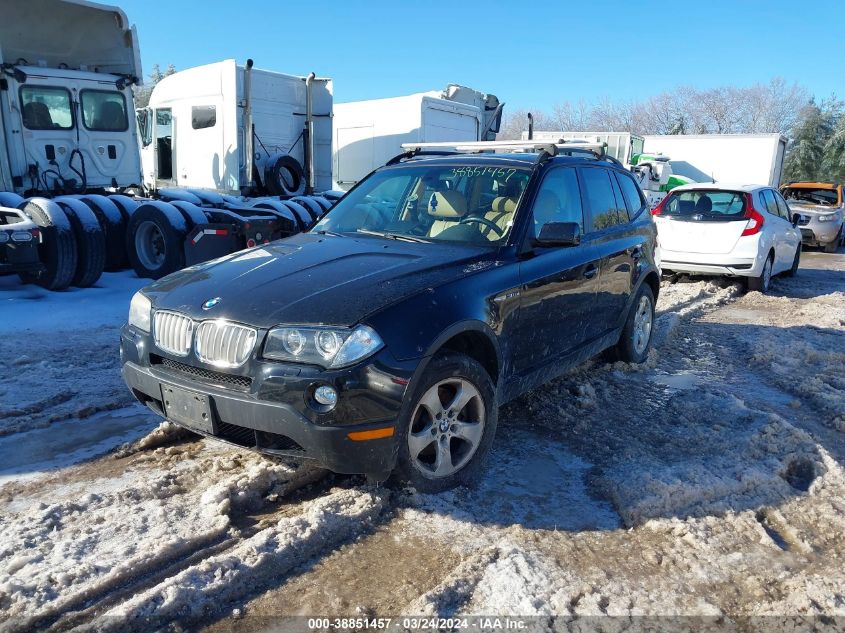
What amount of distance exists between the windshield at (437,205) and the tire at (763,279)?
720 cm

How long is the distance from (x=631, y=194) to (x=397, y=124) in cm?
1069

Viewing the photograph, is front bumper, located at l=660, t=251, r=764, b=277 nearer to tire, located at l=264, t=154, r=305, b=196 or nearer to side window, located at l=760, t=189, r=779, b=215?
side window, located at l=760, t=189, r=779, b=215

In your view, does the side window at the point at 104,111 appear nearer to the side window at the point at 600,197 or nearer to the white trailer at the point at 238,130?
the white trailer at the point at 238,130

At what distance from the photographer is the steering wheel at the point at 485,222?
4.17 metres

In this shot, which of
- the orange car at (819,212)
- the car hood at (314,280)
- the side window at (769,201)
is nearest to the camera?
the car hood at (314,280)

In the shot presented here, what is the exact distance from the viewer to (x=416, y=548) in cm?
309

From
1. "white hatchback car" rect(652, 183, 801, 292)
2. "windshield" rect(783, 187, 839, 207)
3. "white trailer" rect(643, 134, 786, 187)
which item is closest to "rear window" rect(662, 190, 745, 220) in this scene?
"white hatchback car" rect(652, 183, 801, 292)

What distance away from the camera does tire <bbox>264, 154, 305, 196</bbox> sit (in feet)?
42.1

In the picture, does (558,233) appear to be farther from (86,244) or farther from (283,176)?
(283,176)

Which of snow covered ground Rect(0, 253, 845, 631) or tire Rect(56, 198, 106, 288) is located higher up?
tire Rect(56, 198, 106, 288)

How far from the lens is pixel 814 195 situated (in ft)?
61.4

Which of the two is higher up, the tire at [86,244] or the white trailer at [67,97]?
the white trailer at [67,97]

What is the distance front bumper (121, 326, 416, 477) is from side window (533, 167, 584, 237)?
1.73 m

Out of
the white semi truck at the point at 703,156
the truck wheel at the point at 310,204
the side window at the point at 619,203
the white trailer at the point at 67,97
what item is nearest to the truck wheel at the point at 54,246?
the white trailer at the point at 67,97
